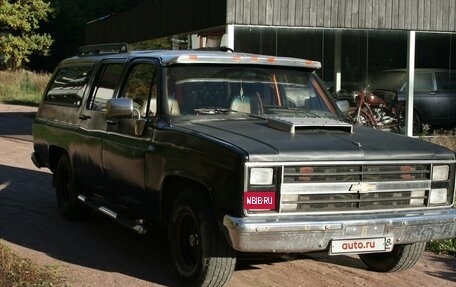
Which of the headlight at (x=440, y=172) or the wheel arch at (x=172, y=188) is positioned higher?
the headlight at (x=440, y=172)

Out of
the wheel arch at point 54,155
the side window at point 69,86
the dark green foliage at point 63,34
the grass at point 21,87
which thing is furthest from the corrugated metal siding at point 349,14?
the dark green foliage at point 63,34

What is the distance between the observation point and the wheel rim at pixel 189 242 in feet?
16.9

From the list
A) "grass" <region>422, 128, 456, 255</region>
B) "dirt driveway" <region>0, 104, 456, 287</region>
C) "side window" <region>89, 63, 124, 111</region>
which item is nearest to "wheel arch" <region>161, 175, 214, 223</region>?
"dirt driveway" <region>0, 104, 456, 287</region>

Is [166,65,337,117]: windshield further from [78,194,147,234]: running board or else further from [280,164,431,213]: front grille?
[280,164,431,213]: front grille

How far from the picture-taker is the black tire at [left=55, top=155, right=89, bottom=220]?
7.72 meters

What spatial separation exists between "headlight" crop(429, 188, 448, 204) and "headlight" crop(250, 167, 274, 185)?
4.72 feet

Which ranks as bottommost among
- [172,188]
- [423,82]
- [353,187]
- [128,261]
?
[128,261]

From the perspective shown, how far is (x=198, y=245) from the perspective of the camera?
16.8ft

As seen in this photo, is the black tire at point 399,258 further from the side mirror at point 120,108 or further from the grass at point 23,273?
the grass at point 23,273

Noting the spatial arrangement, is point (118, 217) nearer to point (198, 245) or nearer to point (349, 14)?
point (198, 245)

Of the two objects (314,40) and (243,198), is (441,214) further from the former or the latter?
(314,40)

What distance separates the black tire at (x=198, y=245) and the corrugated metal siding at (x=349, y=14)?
8653 mm

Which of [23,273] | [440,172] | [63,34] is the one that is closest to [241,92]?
[440,172]

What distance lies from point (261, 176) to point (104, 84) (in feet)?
9.98
